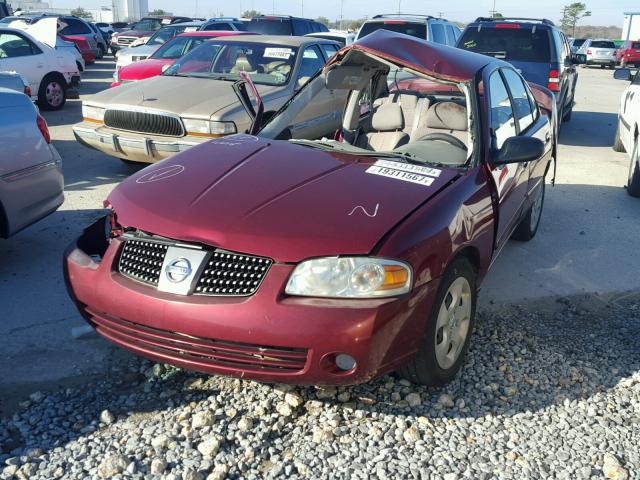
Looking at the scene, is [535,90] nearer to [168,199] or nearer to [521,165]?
[521,165]

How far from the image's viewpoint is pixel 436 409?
135 inches

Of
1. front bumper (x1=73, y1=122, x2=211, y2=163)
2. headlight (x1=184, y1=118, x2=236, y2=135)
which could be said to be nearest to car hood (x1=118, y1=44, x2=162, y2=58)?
front bumper (x1=73, y1=122, x2=211, y2=163)

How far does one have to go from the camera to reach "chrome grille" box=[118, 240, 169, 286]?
3182mm

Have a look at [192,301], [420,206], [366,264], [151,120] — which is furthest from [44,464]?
[151,120]

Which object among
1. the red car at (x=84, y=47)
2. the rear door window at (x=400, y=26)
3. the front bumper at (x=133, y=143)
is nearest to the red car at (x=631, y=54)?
the rear door window at (x=400, y=26)

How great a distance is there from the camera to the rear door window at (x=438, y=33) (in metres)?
13.3

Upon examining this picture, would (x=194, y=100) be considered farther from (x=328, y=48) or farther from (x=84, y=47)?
(x=84, y=47)

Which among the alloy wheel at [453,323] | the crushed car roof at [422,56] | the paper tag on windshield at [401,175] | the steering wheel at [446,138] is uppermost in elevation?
the crushed car roof at [422,56]

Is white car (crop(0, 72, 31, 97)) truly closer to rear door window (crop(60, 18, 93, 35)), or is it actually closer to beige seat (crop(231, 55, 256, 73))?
beige seat (crop(231, 55, 256, 73))

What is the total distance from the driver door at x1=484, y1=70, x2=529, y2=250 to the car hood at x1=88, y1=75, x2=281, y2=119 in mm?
3307

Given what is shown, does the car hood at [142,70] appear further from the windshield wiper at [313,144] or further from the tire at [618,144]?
the windshield wiper at [313,144]

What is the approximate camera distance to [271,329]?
291 cm

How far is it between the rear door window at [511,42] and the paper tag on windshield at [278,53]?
4.01 meters

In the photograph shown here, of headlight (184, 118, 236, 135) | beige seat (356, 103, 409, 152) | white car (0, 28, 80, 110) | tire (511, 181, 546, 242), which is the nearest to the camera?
beige seat (356, 103, 409, 152)
